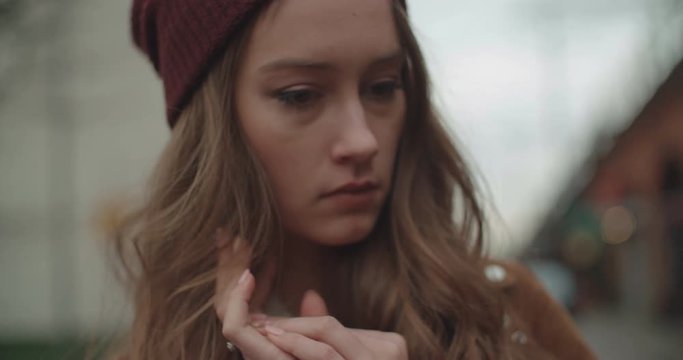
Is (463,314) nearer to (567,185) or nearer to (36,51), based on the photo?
(36,51)

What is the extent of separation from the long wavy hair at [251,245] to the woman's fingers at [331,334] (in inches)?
8.6

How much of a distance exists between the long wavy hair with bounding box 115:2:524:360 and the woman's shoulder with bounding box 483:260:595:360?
0.14 metres

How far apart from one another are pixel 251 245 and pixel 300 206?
14 cm

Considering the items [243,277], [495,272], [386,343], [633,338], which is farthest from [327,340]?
[633,338]

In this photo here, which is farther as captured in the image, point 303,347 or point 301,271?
point 301,271

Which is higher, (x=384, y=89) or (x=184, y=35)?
(x=184, y=35)

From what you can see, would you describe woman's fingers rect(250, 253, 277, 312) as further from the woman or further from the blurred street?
the blurred street

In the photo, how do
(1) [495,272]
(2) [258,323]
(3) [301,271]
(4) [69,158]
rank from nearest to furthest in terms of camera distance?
1. (2) [258,323]
2. (3) [301,271]
3. (1) [495,272]
4. (4) [69,158]

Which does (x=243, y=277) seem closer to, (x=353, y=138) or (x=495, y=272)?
(x=353, y=138)

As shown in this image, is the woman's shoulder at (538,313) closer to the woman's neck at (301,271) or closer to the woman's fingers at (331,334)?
the woman's neck at (301,271)

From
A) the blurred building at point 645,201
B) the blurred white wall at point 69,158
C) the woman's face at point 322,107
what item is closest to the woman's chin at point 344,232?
the woman's face at point 322,107

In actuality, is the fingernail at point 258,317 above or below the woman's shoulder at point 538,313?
above

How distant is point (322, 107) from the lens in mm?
1612

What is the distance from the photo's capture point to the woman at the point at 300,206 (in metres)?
1.58
